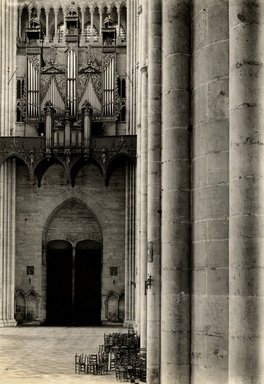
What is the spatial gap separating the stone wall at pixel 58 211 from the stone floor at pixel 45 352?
9.93ft

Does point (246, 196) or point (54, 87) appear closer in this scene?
point (246, 196)

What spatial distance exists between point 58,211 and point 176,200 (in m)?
26.8

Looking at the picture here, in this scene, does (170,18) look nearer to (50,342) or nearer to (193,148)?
(193,148)

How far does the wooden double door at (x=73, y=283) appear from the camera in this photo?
38.5 m

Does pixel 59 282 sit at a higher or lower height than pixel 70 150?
lower

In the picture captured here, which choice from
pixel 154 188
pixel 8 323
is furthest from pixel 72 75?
pixel 154 188

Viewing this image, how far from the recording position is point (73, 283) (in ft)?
127

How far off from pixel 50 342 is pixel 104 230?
10104mm

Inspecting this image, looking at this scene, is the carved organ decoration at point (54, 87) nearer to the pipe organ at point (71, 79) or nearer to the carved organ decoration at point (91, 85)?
the pipe organ at point (71, 79)

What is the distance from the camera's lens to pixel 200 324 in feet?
40.6

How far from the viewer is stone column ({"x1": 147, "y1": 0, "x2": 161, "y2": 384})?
615 inches

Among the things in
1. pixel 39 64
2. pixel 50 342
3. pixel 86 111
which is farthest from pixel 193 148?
pixel 39 64

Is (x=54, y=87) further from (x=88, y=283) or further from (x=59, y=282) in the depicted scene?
(x=88, y=283)

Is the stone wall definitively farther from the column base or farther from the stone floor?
the stone floor
